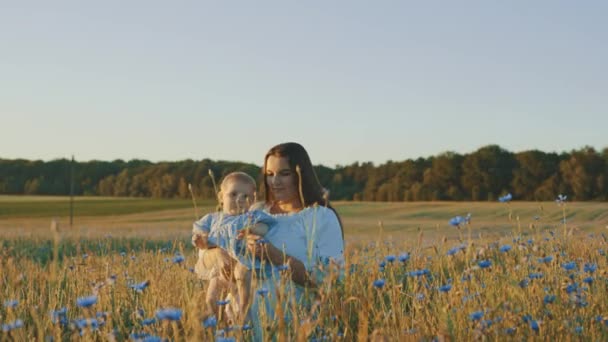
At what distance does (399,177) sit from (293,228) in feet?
131

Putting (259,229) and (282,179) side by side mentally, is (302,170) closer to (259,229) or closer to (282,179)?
(282,179)

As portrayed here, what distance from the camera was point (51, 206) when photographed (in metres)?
47.4

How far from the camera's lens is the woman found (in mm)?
3793

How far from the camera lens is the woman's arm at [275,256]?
3.56m

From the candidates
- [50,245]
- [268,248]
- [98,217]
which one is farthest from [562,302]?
[98,217]

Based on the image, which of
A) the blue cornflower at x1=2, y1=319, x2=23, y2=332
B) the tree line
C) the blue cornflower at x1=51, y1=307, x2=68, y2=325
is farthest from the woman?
the tree line

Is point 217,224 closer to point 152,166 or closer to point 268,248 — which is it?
point 268,248

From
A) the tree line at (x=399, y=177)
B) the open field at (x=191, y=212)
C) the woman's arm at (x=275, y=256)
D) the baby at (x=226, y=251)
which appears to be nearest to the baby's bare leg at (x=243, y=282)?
the baby at (x=226, y=251)

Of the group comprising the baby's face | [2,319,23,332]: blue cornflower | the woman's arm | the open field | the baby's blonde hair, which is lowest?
the open field

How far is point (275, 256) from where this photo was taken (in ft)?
12.0

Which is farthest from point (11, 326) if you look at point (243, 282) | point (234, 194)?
point (234, 194)

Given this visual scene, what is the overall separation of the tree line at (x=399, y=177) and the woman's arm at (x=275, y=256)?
28.3m

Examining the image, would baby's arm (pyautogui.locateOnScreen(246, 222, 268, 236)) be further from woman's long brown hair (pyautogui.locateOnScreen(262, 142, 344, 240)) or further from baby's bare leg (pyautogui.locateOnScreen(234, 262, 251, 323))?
woman's long brown hair (pyautogui.locateOnScreen(262, 142, 344, 240))

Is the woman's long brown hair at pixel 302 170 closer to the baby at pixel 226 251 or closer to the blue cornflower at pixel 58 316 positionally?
the baby at pixel 226 251
